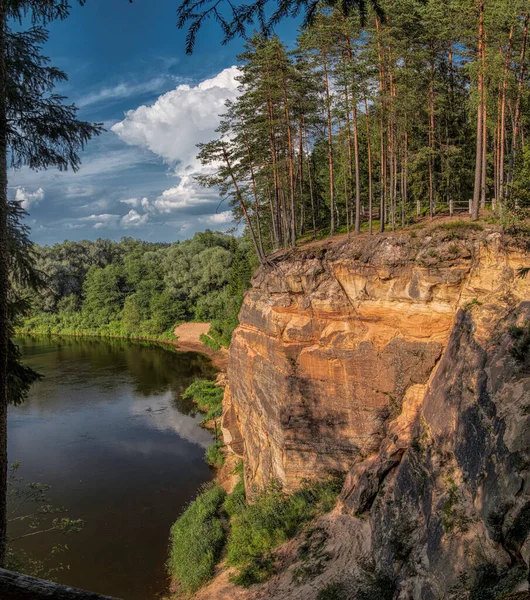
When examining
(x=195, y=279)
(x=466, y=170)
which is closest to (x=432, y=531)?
(x=466, y=170)

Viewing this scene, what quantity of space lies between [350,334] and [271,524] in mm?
7327

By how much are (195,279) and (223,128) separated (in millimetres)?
39736

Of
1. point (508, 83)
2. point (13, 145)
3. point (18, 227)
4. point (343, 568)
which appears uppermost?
point (508, 83)

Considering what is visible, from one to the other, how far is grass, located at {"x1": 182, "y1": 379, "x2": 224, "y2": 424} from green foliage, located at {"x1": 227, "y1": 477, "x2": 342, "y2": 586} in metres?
13.0

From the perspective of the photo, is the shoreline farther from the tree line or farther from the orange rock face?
the orange rock face

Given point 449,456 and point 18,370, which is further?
point 449,456

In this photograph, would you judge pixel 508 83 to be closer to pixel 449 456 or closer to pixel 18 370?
pixel 449 456

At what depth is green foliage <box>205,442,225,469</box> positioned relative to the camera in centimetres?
2275

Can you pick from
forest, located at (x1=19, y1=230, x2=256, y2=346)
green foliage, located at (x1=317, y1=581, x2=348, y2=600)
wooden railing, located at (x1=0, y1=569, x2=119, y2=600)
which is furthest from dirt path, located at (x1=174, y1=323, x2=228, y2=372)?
wooden railing, located at (x1=0, y1=569, x2=119, y2=600)

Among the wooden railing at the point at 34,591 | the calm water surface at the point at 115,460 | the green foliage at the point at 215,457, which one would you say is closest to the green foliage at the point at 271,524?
the calm water surface at the point at 115,460

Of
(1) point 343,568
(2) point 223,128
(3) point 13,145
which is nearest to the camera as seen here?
(3) point 13,145

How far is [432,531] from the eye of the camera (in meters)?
8.88

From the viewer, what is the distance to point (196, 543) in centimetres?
1577

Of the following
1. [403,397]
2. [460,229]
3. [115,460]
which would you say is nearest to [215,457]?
[115,460]
